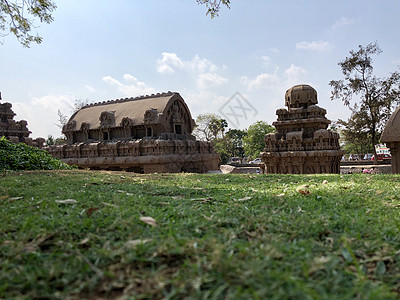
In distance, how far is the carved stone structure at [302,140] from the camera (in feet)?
49.9

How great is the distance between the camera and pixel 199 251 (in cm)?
171

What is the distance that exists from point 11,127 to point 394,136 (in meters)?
23.5

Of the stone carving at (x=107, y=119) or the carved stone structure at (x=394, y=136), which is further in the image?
the stone carving at (x=107, y=119)

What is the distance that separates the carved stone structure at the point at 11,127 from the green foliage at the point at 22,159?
43.7 ft

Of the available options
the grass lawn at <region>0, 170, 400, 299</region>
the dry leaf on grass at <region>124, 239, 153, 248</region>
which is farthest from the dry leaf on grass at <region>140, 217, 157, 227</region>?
the dry leaf on grass at <region>124, 239, 153, 248</region>

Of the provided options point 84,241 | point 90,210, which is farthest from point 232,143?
point 84,241

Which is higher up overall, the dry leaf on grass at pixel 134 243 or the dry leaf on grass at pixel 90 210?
the dry leaf on grass at pixel 90 210

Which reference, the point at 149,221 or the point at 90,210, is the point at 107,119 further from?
the point at 149,221

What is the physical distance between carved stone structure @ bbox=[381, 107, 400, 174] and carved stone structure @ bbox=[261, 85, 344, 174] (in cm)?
500

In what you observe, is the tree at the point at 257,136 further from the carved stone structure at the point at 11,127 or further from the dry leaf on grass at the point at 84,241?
the dry leaf on grass at the point at 84,241

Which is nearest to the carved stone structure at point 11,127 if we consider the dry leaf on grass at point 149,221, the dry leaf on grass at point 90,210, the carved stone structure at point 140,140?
the carved stone structure at point 140,140

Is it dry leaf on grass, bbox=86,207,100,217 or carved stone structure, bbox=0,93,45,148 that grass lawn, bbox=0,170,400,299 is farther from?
carved stone structure, bbox=0,93,45,148

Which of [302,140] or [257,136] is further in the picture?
[257,136]

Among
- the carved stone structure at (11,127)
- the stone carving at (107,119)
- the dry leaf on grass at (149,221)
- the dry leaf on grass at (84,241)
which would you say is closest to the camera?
the dry leaf on grass at (84,241)
